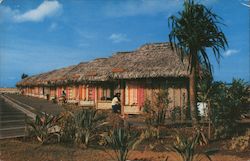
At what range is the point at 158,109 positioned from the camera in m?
12.6

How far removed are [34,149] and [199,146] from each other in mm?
4390

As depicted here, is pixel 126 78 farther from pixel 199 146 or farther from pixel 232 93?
pixel 199 146

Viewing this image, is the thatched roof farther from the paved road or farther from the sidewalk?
the paved road

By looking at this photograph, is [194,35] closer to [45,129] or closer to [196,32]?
[196,32]

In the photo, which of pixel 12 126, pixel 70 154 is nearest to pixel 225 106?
pixel 70 154

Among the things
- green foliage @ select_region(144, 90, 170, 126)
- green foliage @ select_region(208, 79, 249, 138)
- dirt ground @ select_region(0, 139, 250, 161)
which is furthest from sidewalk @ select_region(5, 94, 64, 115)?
green foliage @ select_region(208, 79, 249, 138)

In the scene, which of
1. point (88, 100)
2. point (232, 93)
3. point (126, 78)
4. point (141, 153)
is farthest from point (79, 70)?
point (141, 153)

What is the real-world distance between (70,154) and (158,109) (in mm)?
5634

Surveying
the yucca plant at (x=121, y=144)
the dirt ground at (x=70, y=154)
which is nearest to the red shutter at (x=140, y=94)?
the dirt ground at (x=70, y=154)

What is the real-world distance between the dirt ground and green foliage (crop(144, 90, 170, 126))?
4.07 m

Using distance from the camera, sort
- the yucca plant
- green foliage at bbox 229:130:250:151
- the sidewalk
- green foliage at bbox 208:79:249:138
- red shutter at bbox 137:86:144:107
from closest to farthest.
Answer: the yucca plant, green foliage at bbox 229:130:250:151, green foliage at bbox 208:79:249:138, red shutter at bbox 137:86:144:107, the sidewalk

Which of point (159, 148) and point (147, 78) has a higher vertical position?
point (147, 78)

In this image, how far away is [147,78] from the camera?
18.6 metres

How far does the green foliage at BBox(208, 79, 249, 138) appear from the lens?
10148mm
